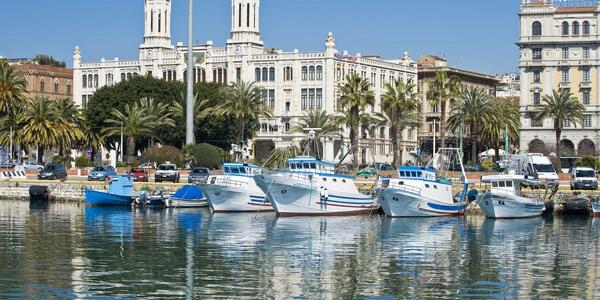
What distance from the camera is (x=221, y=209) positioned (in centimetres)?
8525

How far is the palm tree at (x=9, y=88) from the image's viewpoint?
4769 inches

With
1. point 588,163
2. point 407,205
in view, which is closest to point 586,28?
point 588,163

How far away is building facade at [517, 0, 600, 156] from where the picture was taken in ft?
496

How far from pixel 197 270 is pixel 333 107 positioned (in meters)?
116

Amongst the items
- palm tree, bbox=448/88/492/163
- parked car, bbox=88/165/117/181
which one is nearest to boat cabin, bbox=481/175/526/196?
parked car, bbox=88/165/117/181

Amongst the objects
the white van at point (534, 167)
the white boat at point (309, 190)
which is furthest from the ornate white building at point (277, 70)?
the white boat at point (309, 190)

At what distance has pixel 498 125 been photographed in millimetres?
145125

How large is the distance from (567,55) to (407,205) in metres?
77.3

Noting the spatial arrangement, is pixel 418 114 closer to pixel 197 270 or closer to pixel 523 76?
pixel 523 76

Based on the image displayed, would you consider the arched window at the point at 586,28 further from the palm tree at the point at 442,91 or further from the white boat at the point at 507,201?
the white boat at the point at 507,201

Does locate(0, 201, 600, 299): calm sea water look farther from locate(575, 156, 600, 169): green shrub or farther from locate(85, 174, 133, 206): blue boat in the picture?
locate(575, 156, 600, 169): green shrub

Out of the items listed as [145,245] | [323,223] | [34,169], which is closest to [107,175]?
[34,169]

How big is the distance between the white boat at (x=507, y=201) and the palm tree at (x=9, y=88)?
191 ft

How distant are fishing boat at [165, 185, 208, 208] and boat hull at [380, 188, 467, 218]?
1615 centimetres
